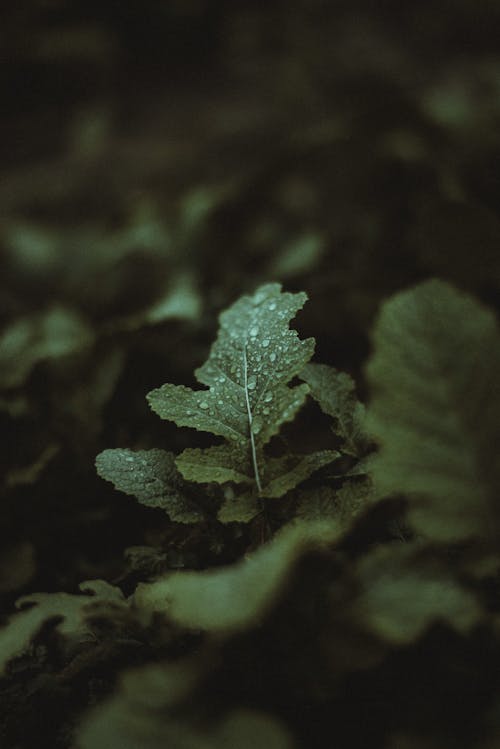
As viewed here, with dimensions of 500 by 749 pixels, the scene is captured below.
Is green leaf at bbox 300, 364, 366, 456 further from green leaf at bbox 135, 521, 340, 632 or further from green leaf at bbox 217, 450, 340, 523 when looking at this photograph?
green leaf at bbox 135, 521, 340, 632

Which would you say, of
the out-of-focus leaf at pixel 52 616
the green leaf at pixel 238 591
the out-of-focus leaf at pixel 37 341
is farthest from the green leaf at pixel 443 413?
the out-of-focus leaf at pixel 37 341

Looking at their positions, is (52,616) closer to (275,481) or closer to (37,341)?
(275,481)

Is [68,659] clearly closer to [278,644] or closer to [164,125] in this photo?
[278,644]

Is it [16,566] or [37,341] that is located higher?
[37,341]

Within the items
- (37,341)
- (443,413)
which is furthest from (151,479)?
(37,341)

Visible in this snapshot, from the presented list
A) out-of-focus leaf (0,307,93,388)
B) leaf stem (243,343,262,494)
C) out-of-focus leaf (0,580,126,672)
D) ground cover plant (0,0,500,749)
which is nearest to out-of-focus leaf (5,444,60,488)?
ground cover plant (0,0,500,749)

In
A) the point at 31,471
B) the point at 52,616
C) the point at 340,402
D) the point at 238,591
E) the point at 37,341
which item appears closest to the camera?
the point at 238,591
